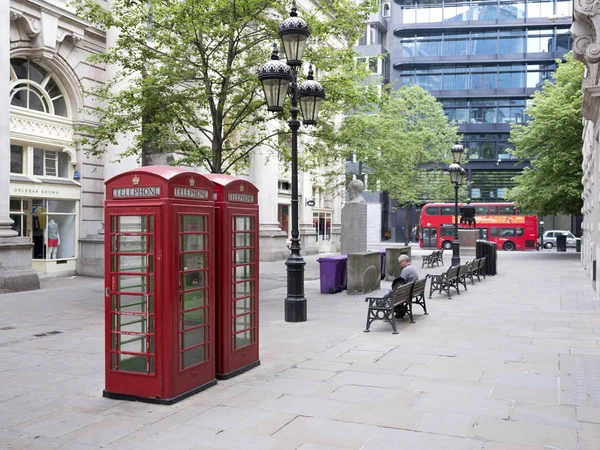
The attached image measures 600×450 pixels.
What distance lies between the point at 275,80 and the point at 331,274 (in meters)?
7.06

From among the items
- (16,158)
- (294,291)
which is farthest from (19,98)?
(294,291)

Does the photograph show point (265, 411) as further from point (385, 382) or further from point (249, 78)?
point (249, 78)

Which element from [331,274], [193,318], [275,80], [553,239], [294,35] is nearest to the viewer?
[193,318]

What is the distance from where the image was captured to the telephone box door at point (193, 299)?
20.1 ft

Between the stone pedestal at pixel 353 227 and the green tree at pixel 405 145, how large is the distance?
2014 millimetres

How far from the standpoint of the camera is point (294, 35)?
11195 millimetres

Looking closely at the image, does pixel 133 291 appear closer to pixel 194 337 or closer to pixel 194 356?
pixel 194 337

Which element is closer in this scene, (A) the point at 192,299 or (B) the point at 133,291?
(B) the point at 133,291

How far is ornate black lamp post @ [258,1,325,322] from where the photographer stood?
11062mm

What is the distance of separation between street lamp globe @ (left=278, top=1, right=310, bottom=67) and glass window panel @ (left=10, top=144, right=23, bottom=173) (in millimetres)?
11552

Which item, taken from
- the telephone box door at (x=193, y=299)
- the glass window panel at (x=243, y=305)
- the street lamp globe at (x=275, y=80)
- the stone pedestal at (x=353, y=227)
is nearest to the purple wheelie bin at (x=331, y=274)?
the stone pedestal at (x=353, y=227)

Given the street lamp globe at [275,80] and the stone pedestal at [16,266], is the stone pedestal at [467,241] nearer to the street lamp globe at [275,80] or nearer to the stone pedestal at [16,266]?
the stone pedestal at [16,266]

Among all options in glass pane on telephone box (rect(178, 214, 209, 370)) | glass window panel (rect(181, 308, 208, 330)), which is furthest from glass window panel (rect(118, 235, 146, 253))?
glass window panel (rect(181, 308, 208, 330))

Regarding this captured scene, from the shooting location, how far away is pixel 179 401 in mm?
6273
